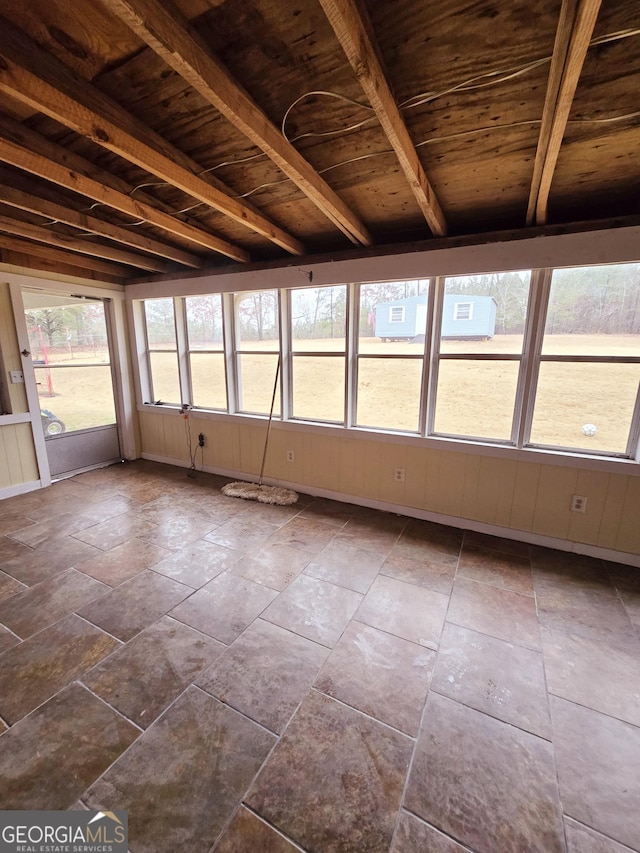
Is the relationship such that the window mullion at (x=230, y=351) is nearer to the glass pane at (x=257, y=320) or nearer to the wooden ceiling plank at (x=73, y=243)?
the glass pane at (x=257, y=320)

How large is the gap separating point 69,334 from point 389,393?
3847 mm

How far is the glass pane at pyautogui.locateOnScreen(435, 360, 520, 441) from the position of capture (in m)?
2.94

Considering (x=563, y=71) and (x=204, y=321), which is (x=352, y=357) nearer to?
(x=204, y=321)

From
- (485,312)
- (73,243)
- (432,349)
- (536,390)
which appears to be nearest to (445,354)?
(432,349)

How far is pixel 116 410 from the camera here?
16.0 ft

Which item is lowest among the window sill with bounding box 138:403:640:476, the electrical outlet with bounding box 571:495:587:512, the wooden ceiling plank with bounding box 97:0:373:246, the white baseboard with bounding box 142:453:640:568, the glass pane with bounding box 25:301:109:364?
the white baseboard with bounding box 142:453:640:568

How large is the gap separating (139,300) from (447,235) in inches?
149

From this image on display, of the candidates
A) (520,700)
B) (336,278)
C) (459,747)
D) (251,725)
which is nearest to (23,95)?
(336,278)

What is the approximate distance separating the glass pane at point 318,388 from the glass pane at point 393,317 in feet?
1.26

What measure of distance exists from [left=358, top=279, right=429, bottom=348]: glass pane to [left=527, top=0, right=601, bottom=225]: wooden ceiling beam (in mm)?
1264

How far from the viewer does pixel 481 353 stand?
2961mm

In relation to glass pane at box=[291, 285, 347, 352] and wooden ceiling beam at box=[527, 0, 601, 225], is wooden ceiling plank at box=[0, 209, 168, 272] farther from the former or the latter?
wooden ceiling beam at box=[527, 0, 601, 225]

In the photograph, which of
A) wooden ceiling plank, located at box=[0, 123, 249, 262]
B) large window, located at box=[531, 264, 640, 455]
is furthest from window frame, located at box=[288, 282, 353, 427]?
large window, located at box=[531, 264, 640, 455]

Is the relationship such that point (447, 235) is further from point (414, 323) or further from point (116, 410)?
point (116, 410)
